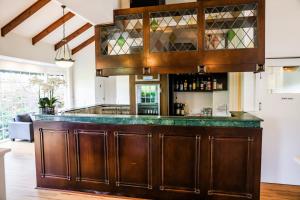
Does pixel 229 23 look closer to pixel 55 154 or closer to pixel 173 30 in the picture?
pixel 173 30

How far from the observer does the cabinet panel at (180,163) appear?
2.82 m

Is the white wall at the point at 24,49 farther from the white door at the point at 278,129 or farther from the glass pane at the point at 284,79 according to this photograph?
the glass pane at the point at 284,79

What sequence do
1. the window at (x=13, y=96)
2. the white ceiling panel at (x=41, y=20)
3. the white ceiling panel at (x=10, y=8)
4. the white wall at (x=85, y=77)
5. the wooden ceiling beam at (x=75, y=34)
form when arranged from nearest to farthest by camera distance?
the white ceiling panel at (x=10, y=8), the white ceiling panel at (x=41, y=20), the window at (x=13, y=96), the wooden ceiling beam at (x=75, y=34), the white wall at (x=85, y=77)

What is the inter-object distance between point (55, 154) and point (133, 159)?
4.05 ft

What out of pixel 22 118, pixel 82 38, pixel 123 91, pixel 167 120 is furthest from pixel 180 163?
pixel 82 38

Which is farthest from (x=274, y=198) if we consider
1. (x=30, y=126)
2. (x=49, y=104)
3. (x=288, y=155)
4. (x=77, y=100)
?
(x=77, y=100)

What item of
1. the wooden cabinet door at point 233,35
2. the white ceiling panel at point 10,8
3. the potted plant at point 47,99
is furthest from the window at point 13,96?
the wooden cabinet door at point 233,35

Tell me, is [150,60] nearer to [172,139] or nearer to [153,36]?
[153,36]

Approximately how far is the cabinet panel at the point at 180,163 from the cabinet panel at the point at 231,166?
0.20 m

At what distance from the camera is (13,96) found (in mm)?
7160

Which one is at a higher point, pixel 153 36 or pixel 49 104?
pixel 153 36

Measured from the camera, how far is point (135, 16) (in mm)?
3045

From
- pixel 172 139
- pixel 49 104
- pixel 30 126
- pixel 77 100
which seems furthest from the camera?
pixel 77 100

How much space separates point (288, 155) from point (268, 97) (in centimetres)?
99
